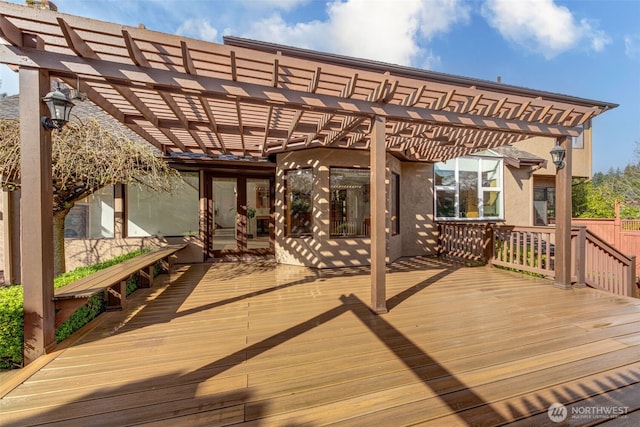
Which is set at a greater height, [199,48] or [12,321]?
[199,48]

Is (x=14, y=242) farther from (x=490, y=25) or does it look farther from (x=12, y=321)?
(x=490, y=25)

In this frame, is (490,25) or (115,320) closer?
(115,320)

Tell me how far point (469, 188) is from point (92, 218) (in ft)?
33.4

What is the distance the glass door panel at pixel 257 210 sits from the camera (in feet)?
23.6

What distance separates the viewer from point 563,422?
160 cm

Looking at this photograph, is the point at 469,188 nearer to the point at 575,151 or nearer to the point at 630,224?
the point at 630,224

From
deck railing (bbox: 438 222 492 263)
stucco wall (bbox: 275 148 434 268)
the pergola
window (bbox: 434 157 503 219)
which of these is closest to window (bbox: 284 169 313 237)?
stucco wall (bbox: 275 148 434 268)

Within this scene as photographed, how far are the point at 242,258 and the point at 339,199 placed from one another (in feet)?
9.73

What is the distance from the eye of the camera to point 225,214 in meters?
7.06

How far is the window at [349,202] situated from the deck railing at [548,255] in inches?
108

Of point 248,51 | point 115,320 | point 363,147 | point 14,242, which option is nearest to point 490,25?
point 363,147

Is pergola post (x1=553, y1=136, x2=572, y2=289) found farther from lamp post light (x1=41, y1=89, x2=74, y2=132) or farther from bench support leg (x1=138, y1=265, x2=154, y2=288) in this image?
bench support leg (x1=138, y1=265, x2=154, y2=288)

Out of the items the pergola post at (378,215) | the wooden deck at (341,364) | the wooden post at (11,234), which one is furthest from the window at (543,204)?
the wooden post at (11,234)

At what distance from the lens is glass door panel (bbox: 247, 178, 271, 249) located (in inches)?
283
